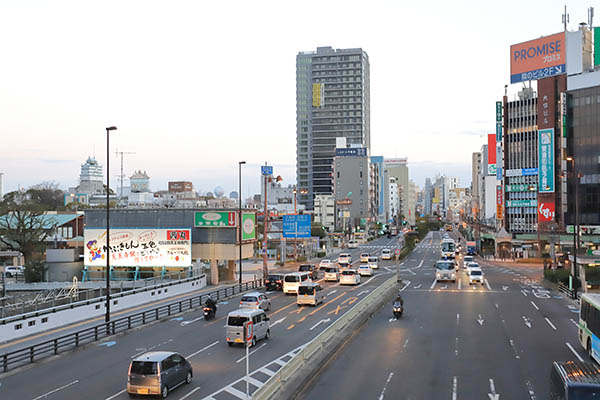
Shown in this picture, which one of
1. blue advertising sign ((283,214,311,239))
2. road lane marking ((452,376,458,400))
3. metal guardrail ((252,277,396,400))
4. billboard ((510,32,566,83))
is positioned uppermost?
billboard ((510,32,566,83))

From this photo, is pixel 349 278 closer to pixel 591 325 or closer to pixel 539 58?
pixel 591 325

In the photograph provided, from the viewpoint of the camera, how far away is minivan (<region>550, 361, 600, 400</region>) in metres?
13.7

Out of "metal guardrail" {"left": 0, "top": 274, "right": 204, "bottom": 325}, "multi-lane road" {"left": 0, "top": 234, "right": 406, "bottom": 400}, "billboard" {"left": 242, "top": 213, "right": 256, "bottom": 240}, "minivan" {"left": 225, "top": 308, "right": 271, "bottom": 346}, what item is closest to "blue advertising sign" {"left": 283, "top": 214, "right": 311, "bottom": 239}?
"billboard" {"left": 242, "top": 213, "right": 256, "bottom": 240}

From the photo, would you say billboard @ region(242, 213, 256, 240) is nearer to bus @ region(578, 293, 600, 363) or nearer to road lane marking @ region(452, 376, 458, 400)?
bus @ region(578, 293, 600, 363)

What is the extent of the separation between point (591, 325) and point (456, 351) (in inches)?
231

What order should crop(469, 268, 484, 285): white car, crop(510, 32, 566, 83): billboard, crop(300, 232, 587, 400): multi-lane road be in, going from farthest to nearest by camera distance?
1. crop(510, 32, 566, 83): billboard
2. crop(469, 268, 484, 285): white car
3. crop(300, 232, 587, 400): multi-lane road

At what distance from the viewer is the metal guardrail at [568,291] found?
45.1 metres

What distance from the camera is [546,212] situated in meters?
104

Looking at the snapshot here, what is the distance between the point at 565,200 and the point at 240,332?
93.4 meters

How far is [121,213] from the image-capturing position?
57.5 m

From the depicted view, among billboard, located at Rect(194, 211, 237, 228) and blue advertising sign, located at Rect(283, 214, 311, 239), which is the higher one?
billboard, located at Rect(194, 211, 237, 228)


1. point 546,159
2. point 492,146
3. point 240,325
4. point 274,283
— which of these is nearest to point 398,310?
point 240,325

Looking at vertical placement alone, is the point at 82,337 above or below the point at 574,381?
below

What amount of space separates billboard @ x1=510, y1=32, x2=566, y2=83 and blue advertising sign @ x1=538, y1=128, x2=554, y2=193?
1241 cm
